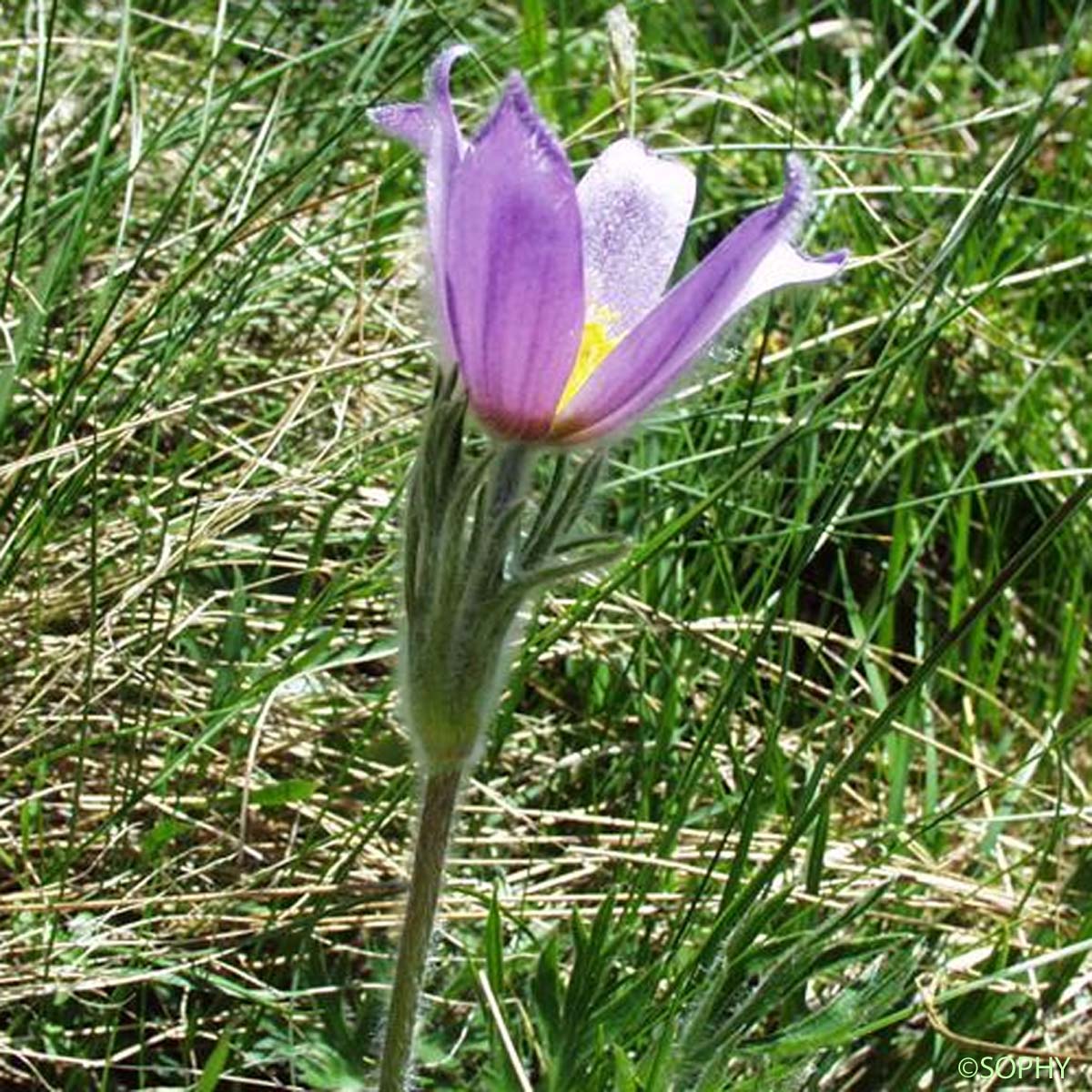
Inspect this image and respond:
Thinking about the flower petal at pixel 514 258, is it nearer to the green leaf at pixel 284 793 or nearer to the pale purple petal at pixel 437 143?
the pale purple petal at pixel 437 143

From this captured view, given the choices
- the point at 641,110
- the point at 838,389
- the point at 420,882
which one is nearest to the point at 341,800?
the point at 420,882

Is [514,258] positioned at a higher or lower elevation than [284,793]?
higher

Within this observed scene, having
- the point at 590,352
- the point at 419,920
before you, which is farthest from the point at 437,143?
the point at 419,920

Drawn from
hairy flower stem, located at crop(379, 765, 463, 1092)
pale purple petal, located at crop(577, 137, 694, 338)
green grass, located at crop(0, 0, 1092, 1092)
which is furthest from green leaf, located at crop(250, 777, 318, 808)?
pale purple petal, located at crop(577, 137, 694, 338)

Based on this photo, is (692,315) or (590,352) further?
(590,352)

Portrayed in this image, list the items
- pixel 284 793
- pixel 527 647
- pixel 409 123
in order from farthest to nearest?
1. pixel 527 647
2. pixel 284 793
3. pixel 409 123

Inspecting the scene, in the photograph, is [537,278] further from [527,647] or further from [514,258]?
[527,647]
